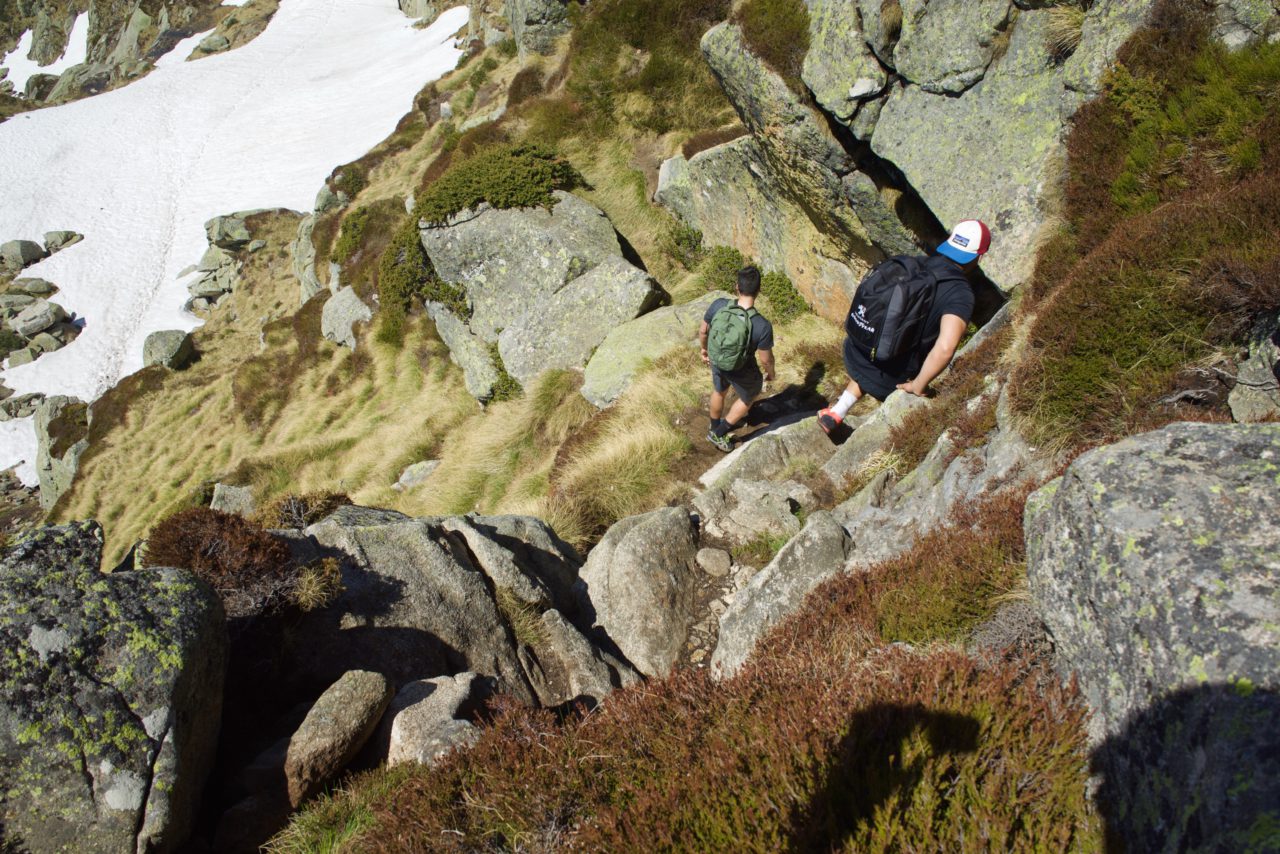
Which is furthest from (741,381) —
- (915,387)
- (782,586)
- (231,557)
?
(231,557)

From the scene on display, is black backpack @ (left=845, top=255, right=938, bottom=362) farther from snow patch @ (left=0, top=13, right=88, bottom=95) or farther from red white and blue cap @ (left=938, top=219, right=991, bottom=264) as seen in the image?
snow patch @ (left=0, top=13, right=88, bottom=95)

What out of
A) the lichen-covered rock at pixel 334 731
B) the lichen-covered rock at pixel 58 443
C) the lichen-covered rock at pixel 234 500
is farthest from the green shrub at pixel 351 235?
the lichen-covered rock at pixel 334 731

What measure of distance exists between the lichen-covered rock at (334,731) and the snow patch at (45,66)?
97.2 meters

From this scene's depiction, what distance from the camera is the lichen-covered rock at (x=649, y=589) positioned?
711 centimetres

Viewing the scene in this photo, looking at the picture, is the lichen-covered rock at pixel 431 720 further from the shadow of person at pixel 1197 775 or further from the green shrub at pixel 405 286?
the green shrub at pixel 405 286

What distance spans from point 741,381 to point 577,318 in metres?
7.30

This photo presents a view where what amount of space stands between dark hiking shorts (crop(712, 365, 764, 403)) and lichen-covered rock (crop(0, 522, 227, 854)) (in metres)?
6.90

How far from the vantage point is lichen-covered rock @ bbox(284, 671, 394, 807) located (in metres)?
4.66

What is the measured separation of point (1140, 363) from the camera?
5.35m

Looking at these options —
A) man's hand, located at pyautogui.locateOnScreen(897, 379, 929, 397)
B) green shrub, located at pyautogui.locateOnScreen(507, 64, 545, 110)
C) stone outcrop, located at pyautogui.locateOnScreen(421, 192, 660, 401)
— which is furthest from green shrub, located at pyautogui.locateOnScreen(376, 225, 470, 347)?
man's hand, located at pyautogui.locateOnScreen(897, 379, 929, 397)

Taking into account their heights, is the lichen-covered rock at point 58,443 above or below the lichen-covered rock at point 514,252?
below

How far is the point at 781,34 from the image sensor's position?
1140 cm

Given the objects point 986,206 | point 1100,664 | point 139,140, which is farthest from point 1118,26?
point 139,140

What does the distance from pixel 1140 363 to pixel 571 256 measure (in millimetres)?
13869
